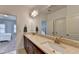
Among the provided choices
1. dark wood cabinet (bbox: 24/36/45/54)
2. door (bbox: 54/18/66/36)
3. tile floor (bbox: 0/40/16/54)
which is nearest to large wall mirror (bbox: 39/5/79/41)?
door (bbox: 54/18/66/36)

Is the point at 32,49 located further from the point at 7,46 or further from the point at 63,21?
the point at 63,21

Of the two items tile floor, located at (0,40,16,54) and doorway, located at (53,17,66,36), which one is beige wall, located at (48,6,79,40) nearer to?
doorway, located at (53,17,66,36)

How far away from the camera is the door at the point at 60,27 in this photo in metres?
1.73

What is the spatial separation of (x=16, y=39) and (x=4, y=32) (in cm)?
34

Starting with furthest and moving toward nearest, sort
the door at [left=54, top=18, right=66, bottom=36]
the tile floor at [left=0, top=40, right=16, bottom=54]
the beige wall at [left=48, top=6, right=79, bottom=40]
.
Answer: the tile floor at [left=0, top=40, right=16, bottom=54] < the door at [left=54, top=18, right=66, bottom=36] < the beige wall at [left=48, top=6, right=79, bottom=40]

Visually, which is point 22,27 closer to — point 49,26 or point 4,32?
point 4,32

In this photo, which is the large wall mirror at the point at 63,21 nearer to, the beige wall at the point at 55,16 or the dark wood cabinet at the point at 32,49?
the beige wall at the point at 55,16

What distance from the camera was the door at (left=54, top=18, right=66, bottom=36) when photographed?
68.1 inches

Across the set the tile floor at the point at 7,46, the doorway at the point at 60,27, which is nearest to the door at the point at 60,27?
the doorway at the point at 60,27

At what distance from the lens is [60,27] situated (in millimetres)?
1773

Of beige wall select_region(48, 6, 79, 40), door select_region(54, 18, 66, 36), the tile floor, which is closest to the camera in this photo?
beige wall select_region(48, 6, 79, 40)

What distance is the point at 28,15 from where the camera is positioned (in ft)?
6.55

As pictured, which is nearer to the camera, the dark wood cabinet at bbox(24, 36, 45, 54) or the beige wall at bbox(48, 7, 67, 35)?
the dark wood cabinet at bbox(24, 36, 45, 54)

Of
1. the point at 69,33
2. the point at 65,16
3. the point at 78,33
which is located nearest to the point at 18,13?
the point at 65,16
